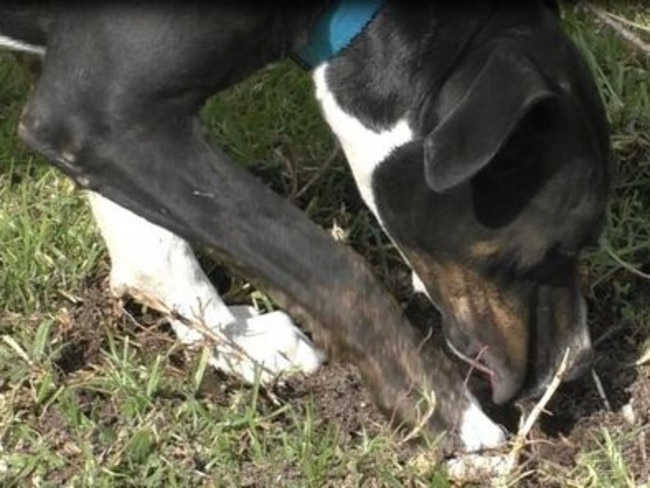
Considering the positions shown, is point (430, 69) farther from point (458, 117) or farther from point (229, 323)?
point (229, 323)

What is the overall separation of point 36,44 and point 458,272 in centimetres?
103

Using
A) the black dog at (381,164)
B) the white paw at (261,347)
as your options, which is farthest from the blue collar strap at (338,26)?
the white paw at (261,347)

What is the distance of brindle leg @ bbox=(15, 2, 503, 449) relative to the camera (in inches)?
143

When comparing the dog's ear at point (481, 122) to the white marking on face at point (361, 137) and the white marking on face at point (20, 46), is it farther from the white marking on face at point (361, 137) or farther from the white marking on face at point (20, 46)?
the white marking on face at point (20, 46)

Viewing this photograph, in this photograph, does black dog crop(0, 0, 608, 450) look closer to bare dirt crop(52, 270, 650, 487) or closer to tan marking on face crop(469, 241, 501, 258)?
tan marking on face crop(469, 241, 501, 258)

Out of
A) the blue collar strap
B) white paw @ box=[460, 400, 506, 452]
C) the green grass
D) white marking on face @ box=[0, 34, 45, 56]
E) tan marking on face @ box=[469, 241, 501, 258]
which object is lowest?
the green grass

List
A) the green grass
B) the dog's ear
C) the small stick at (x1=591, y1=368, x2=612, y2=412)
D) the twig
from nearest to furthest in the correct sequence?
the dog's ear, the green grass, the small stick at (x1=591, y1=368, x2=612, y2=412), the twig

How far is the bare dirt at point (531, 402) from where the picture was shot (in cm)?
374

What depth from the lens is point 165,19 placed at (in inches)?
143

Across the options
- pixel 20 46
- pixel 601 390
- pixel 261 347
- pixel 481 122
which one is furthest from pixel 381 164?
pixel 20 46

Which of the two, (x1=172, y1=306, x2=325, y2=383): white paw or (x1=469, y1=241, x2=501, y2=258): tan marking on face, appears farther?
(x1=172, y1=306, x2=325, y2=383): white paw

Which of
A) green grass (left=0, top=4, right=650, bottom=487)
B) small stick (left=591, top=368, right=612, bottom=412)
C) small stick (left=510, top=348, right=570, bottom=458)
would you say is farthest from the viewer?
small stick (left=591, top=368, right=612, bottom=412)

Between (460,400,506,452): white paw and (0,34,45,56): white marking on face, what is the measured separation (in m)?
1.20

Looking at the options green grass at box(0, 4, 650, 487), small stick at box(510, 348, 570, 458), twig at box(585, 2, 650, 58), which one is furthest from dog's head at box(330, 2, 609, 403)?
twig at box(585, 2, 650, 58)
